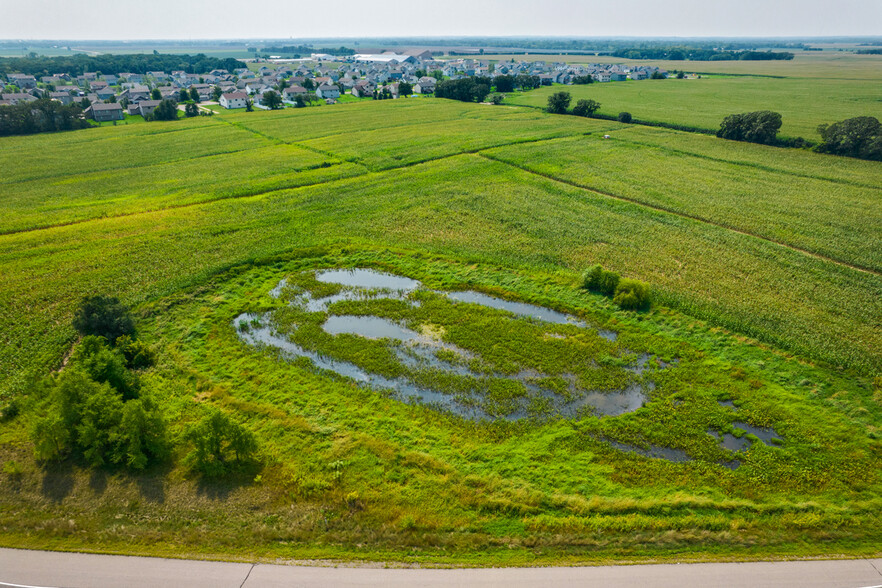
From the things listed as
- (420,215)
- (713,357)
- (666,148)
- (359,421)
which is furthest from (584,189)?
(359,421)

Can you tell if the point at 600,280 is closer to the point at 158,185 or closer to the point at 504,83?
the point at 158,185

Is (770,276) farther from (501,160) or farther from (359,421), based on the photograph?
(501,160)

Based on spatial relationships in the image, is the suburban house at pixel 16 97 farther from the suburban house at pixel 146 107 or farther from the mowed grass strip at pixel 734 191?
the mowed grass strip at pixel 734 191

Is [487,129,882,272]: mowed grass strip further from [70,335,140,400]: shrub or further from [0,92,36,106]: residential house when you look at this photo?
[0,92,36,106]: residential house

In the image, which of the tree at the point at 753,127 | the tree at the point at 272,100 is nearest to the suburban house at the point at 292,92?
the tree at the point at 272,100

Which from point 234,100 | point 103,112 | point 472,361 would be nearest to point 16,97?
point 103,112

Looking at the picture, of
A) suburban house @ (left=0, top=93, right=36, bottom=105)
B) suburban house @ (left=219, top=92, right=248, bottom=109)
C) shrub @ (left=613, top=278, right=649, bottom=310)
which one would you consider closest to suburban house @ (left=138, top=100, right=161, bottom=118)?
suburban house @ (left=219, top=92, right=248, bottom=109)
